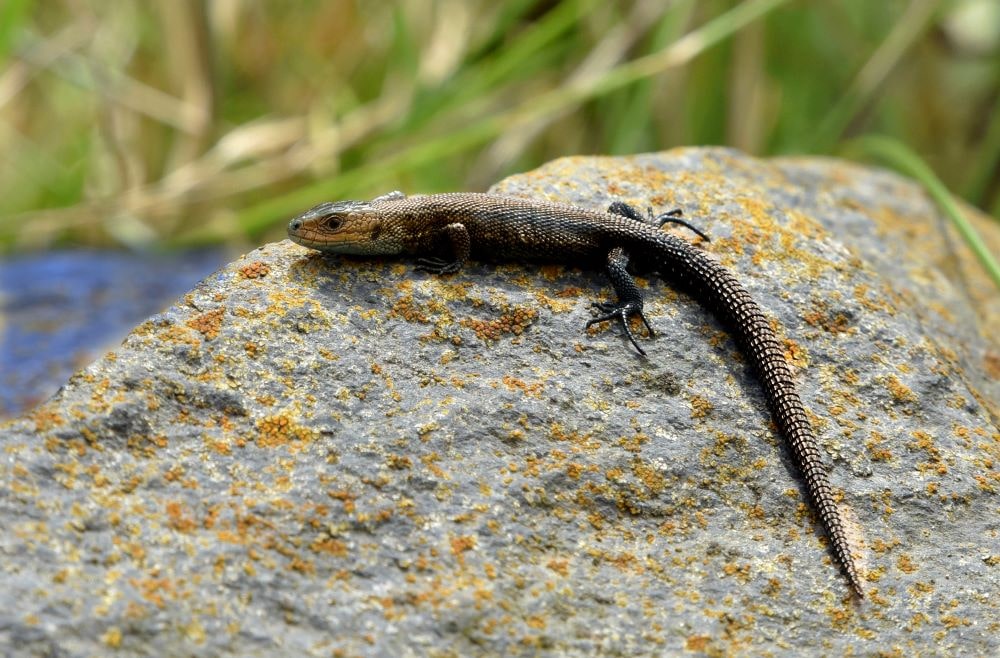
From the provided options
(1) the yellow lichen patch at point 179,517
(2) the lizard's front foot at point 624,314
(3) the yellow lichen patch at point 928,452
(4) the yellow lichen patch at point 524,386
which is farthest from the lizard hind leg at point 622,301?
(1) the yellow lichen patch at point 179,517

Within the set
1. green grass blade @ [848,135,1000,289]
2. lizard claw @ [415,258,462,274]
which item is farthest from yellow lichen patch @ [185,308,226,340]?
green grass blade @ [848,135,1000,289]

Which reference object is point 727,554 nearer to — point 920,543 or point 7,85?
point 920,543

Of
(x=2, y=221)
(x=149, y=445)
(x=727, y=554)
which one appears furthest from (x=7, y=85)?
(x=727, y=554)

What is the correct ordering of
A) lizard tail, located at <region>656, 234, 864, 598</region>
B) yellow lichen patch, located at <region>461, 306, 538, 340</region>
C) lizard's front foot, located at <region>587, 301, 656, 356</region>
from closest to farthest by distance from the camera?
lizard tail, located at <region>656, 234, 864, 598</region> < yellow lichen patch, located at <region>461, 306, 538, 340</region> < lizard's front foot, located at <region>587, 301, 656, 356</region>

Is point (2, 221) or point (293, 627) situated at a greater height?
point (2, 221)

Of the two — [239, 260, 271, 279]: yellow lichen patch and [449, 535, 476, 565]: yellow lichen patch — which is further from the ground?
[239, 260, 271, 279]: yellow lichen patch

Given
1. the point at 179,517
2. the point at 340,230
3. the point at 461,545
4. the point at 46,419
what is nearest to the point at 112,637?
the point at 179,517

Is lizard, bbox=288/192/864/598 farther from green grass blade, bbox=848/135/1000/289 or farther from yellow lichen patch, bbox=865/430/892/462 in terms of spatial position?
green grass blade, bbox=848/135/1000/289
